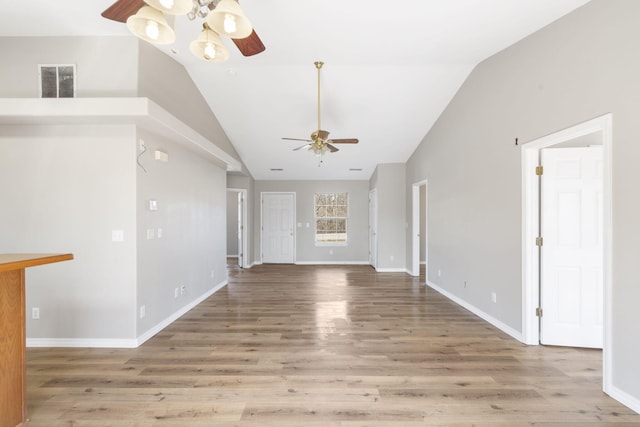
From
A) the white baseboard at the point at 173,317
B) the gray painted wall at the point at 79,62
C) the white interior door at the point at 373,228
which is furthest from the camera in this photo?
the white interior door at the point at 373,228

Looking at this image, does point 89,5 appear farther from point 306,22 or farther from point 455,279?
point 455,279

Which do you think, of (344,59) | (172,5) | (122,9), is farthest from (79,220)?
(344,59)

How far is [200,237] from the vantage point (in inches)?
181

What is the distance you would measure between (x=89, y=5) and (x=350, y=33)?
234cm

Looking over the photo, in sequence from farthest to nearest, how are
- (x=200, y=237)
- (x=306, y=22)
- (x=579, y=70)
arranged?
(x=200, y=237), (x=306, y=22), (x=579, y=70)

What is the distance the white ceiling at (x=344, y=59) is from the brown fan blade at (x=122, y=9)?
1183 mm

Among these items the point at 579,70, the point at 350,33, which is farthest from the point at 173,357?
the point at 579,70

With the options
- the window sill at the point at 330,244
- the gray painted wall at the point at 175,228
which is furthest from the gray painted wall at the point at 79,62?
the window sill at the point at 330,244

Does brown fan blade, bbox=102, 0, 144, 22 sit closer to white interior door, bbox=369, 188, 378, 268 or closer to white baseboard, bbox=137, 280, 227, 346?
white baseboard, bbox=137, 280, 227, 346

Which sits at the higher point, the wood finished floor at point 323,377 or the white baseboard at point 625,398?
the white baseboard at point 625,398

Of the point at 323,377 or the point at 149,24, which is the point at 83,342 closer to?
the point at 323,377

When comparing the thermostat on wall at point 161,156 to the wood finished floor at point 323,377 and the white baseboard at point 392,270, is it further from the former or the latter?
the white baseboard at point 392,270

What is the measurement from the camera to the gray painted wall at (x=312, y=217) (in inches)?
334

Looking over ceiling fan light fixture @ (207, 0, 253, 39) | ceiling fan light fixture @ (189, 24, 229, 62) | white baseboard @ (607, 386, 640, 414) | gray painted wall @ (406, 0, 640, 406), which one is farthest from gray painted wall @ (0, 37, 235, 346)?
white baseboard @ (607, 386, 640, 414)
